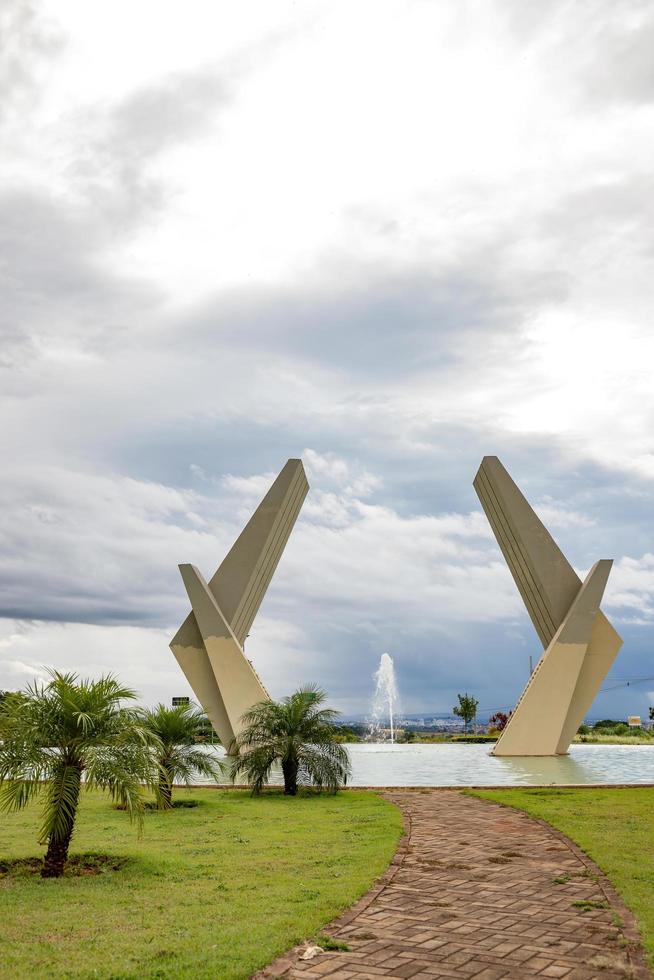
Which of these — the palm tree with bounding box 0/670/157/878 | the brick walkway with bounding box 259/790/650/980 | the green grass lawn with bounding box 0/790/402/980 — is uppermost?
the palm tree with bounding box 0/670/157/878

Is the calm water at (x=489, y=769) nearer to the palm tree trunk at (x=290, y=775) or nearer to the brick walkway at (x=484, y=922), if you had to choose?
the palm tree trunk at (x=290, y=775)

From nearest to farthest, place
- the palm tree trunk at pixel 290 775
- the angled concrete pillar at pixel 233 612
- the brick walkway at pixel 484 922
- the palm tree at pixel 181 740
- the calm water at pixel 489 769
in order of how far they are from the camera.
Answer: the brick walkway at pixel 484 922, the palm tree at pixel 181 740, the palm tree trunk at pixel 290 775, the calm water at pixel 489 769, the angled concrete pillar at pixel 233 612

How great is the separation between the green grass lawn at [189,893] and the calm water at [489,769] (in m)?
6.30

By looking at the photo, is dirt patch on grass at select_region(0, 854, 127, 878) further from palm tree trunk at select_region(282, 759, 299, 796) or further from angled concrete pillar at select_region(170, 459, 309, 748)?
angled concrete pillar at select_region(170, 459, 309, 748)

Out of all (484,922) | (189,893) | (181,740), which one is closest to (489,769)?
(181,740)

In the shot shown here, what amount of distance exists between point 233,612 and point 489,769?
33.1ft

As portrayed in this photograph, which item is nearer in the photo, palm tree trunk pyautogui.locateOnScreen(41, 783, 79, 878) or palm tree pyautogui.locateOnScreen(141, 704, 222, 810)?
palm tree trunk pyautogui.locateOnScreen(41, 783, 79, 878)

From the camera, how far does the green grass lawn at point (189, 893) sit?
5.94 meters

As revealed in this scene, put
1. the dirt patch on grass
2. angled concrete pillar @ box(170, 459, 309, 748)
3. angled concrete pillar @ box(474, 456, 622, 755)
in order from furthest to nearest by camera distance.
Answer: angled concrete pillar @ box(170, 459, 309, 748)
angled concrete pillar @ box(474, 456, 622, 755)
the dirt patch on grass

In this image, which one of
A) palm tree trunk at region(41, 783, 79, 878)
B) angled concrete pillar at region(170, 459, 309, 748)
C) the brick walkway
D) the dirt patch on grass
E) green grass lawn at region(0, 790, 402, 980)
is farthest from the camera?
angled concrete pillar at region(170, 459, 309, 748)

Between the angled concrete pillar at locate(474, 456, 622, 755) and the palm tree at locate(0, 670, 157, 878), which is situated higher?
the angled concrete pillar at locate(474, 456, 622, 755)

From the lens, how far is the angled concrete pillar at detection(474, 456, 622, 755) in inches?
1073

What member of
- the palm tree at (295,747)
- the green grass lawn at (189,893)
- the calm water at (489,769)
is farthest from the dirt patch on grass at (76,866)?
the calm water at (489,769)

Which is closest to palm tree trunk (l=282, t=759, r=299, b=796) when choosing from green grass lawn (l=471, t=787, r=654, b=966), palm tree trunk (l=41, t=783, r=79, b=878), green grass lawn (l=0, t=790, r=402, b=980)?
green grass lawn (l=0, t=790, r=402, b=980)
